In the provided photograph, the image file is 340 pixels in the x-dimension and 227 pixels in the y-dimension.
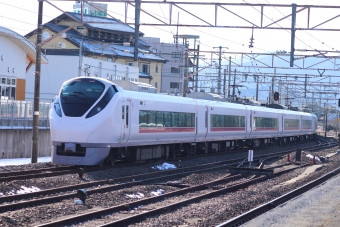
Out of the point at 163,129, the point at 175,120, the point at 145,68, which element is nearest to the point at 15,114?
the point at 163,129

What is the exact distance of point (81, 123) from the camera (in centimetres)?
1842

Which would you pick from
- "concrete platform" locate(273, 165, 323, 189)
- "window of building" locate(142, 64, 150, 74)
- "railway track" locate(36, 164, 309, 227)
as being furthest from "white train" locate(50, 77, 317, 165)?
"window of building" locate(142, 64, 150, 74)

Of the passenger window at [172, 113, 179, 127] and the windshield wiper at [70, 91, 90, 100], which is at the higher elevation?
the windshield wiper at [70, 91, 90, 100]

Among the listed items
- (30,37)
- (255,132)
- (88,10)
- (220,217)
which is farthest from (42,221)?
(88,10)

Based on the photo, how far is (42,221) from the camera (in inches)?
416

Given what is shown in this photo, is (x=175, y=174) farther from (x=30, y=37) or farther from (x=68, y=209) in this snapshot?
(x=30, y=37)

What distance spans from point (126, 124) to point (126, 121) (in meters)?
0.11

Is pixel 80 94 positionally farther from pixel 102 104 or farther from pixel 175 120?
pixel 175 120

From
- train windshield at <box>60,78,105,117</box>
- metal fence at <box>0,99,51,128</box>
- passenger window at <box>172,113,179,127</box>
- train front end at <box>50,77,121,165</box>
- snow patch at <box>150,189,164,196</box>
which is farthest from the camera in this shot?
metal fence at <box>0,99,51,128</box>

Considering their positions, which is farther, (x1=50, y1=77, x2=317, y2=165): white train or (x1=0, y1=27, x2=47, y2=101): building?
(x1=0, y1=27, x2=47, y2=101): building

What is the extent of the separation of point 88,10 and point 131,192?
63.9 m

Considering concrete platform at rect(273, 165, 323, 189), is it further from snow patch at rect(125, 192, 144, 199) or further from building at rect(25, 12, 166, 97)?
building at rect(25, 12, 166, 97)

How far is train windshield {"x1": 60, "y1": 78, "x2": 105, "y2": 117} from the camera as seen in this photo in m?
18.7

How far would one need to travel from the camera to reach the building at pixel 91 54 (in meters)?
43.7
